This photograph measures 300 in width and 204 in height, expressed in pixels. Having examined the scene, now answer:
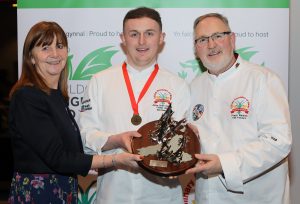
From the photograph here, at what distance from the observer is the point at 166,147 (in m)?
2.24

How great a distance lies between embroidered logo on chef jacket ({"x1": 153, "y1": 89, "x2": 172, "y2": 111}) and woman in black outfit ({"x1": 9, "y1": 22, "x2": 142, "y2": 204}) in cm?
38

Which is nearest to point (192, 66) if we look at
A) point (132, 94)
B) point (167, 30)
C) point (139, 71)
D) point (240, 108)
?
point (167, 30)

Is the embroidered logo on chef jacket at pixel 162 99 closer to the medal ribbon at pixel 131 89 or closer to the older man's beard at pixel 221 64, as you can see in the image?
the medal ribbon at pixel 131 89

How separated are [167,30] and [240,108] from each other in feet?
3.67

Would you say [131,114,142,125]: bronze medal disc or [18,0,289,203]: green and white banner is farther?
[18,0,289,203]: green and white banner

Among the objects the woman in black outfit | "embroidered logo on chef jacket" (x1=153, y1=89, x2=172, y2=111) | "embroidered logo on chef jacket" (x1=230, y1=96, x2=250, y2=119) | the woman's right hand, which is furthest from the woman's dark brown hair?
"embroidered logo on chef jacket" (x1=230, y1=96, x2=250, y2=119)

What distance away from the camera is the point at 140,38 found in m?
2.65

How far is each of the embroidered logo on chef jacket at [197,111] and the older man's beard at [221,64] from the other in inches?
9.5

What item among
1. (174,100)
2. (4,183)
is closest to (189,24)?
(174,100)

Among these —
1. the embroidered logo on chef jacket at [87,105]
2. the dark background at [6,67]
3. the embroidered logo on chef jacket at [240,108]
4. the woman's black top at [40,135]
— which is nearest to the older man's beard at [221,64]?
the embroidered logo on chef jacket at [240,108]

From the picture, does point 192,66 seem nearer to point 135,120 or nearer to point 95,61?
point 95,61

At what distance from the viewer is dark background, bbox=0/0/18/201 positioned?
592 cm

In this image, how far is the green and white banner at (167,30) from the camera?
3.24 metres

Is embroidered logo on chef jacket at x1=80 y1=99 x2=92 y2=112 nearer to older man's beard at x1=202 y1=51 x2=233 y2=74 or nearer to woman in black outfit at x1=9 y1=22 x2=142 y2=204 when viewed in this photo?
woman in black outfit at x1=9 y1=22 x2=142 y2=204
